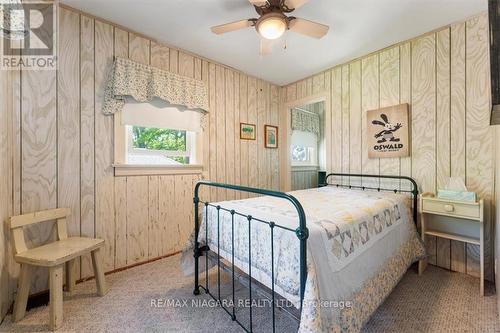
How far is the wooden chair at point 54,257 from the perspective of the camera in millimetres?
1611

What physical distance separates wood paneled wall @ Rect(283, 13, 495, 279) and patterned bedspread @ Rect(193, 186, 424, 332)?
0.81m

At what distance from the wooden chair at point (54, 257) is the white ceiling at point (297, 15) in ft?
6.34

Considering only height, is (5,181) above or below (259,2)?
below

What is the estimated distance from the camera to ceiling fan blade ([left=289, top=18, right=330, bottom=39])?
6.16 feet

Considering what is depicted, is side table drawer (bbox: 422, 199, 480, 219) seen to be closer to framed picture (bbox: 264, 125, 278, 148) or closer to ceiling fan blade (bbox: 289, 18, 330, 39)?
ceiling fan blade (bbox: 289, 18, 330, 39)

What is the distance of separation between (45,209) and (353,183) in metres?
3.51

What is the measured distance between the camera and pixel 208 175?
3248 millimetres

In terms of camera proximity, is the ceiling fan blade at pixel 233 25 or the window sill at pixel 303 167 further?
the window sill at pixel 303 167

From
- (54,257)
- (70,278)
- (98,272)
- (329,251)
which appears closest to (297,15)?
(329,251)

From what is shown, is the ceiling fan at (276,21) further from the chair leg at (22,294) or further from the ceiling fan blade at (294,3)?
the chair leg at (22,294)

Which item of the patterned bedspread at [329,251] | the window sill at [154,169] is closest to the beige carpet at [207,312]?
the patterned bedspread at [329,251]

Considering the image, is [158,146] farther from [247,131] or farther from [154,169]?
[247,131]

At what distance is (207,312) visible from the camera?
71.3 inches

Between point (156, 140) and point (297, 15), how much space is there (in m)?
2.06
